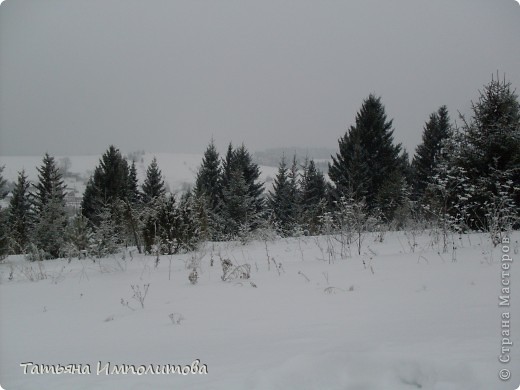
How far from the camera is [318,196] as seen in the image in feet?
119

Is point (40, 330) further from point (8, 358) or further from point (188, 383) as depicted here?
point (188, 383)

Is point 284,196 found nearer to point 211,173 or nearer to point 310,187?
point 310,187

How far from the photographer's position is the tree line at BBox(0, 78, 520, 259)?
743 cm

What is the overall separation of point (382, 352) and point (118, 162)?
29316mm

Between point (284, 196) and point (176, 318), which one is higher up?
point (284, 196)

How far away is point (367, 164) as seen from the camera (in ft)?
77.6

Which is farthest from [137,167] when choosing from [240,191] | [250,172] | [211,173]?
[240,191]

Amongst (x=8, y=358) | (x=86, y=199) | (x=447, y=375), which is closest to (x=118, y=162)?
(x=86, y=199)

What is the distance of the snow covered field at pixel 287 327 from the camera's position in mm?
1738

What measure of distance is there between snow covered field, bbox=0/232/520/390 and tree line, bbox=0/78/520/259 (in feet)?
7.26

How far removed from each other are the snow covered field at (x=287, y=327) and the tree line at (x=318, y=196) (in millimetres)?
2214

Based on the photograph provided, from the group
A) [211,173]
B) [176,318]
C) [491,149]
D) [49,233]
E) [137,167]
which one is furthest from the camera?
[137,167]

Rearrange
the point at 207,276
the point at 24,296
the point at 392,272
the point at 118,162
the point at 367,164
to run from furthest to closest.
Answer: the point at 118,162
the point at 367,164
the point at 207,276
the point at 24,296
the point at 392,272

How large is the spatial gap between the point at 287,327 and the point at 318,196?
34.3 metres
